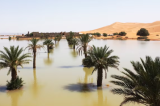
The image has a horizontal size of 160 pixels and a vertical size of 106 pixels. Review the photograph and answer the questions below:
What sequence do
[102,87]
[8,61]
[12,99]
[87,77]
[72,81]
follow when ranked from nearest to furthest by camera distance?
[12,99], [8,61], [102,87], [72,81], [87,77]

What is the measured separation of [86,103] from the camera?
9.99 m

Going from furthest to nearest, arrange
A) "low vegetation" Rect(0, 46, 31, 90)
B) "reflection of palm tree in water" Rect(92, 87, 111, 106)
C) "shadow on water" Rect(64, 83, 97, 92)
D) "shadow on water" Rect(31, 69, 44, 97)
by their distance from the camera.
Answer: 1. "shadow on water" Rect(64, 83, 97, 92)
2. "low vegetation" Rect(0, 46, 31, 90)
3. "shadow on water" Rect(31, 69, 44, 97)
4. "reflection of palm tree in water" Rect(92, 87, 111, 106)

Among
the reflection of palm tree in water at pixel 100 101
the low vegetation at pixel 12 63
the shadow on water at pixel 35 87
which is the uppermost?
the low vegetation at pixel 12 63

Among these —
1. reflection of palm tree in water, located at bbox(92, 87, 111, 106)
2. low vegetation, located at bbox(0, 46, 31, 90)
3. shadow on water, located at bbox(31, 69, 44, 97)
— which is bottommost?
reflection of palm tree in water, located at bbox(92, 87, 111, 106)

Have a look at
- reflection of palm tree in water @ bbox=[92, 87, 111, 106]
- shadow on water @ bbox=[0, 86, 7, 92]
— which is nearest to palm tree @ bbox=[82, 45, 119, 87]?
reflection of palm tree in water @ bbox=[92, 87, 111, 106]

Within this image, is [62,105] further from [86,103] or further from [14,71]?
[14,71]

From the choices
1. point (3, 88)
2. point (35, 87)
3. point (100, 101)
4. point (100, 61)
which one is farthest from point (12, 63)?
point (100, 101)

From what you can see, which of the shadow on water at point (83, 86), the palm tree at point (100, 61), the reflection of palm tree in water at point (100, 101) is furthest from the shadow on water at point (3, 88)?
the reflection of palm tree in water at point (100, 101)

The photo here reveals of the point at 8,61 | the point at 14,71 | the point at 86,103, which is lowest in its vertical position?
the point at 86,103

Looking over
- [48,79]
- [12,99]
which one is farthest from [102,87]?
[12,99]

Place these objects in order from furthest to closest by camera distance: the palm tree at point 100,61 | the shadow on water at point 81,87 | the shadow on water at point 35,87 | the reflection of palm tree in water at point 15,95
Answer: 1. the palm tree at point 100,61
2. the shadow on water at point 81,87
3. the shadow on water at point 35,87
4. the reflection of palm tree in water at point 15,95

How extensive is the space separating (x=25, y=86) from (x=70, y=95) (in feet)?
13.2

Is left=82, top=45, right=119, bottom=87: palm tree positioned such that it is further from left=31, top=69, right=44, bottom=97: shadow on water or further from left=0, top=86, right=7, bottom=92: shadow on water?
left=0, top=86, right=7, bottom=92: shadow on water

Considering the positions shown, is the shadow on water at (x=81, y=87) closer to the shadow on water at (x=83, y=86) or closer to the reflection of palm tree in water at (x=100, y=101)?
the shadow on water at (x=83, y=86)
